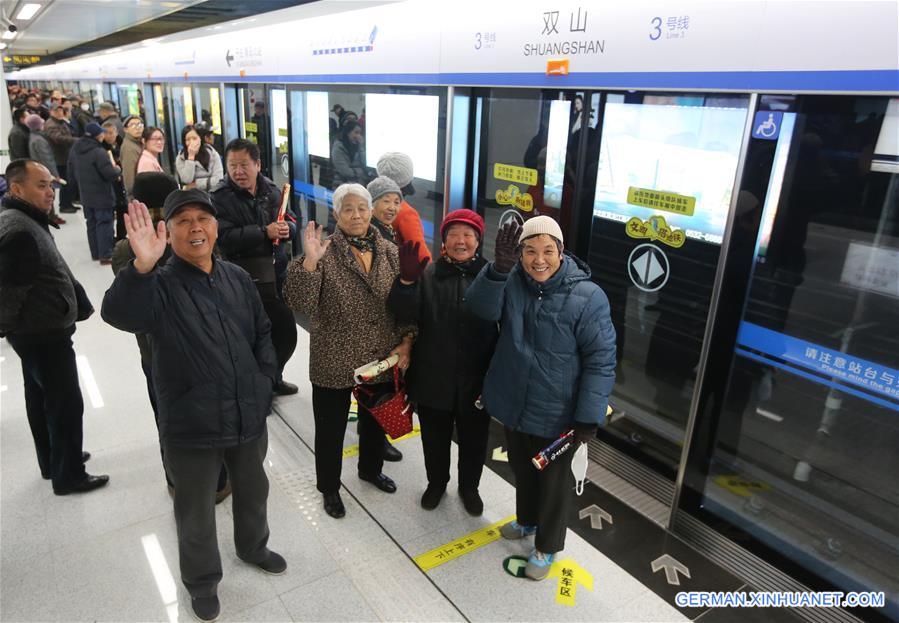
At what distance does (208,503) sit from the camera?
7.03ft

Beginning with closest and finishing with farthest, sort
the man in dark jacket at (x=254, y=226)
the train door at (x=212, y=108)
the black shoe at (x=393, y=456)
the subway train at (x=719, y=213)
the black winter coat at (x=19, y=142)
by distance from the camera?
the subway train at (x=719, y=213) < the man in dark jacket at (x=254, y=226) < the black shoe at (x=393, y=456) < the black winter coat at (x=19, y=142) < the train door at (x=212, y=108)

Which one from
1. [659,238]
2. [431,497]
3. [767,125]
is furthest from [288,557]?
[767,125]

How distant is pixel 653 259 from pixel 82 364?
4.13m

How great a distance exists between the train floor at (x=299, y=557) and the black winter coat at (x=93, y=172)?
3.82 metres

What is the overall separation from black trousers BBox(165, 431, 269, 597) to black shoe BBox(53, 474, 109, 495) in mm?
1047

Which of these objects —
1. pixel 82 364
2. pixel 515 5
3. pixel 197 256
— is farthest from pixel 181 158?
pixel 197 256

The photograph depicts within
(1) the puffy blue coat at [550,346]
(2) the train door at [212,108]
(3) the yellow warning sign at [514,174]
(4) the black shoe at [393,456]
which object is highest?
(2) the train door at [212,108]

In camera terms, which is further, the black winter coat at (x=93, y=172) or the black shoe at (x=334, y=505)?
the black winter coat at (x=93, y=172)

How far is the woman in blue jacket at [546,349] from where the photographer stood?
2.18 m

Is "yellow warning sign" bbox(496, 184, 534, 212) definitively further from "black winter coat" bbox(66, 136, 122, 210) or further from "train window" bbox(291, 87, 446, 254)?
"black winter coat" bbox(66, 136, 122, 210)

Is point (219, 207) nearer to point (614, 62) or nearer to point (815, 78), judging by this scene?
point (614, 62)

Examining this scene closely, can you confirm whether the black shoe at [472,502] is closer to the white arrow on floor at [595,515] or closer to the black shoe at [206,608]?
the white arrow on floor at [595,515]

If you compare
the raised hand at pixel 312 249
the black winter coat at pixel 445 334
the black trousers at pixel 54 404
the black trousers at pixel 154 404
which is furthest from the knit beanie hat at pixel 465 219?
the black trousers at pixel 54 404

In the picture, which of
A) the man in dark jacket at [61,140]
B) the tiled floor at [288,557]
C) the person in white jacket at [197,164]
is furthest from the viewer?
the man in dark jacket at [61,140]
